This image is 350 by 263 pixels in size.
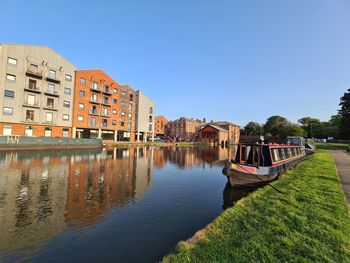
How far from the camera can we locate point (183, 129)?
10956 cm

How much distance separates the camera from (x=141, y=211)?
924 centimetres

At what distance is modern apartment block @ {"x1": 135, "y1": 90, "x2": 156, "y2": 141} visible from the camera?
65625 millimetres

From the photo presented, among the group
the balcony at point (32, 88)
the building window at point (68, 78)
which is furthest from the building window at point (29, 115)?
the building window at point (68, 78)

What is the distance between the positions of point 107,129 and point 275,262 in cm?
5428

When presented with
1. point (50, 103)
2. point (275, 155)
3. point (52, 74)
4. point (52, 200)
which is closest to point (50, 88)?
point (52, 74)

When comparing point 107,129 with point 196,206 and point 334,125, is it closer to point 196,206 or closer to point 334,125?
point 196,206

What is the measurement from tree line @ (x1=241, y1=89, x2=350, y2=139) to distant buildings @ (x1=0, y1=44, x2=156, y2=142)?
59.7 metres

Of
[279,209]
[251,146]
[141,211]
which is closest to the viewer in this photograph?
[279,209]

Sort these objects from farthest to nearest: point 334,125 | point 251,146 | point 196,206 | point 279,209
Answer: point 334,125
point 251,146
point 196,206
point 279,209

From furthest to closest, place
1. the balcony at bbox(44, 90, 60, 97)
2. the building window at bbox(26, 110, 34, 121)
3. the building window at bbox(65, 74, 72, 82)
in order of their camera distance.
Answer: the building window at bbox(65, 74, 72, 82) → the balcony at bbox(44, 90, 60, 97) → the building window at bbox(26, 110, 34, 121)

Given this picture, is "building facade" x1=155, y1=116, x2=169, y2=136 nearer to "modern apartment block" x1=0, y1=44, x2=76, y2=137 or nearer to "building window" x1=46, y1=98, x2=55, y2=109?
"modern apartment block" x1=0, y1=44, x2=76, y2=137

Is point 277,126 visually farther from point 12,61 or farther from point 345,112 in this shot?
point 12,61

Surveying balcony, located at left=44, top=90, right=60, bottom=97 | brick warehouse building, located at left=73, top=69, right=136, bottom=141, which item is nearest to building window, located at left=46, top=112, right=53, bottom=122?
balcony, located at left=44, top=90, right=60, bottom=97

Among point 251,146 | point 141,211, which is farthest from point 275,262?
point 251,146
